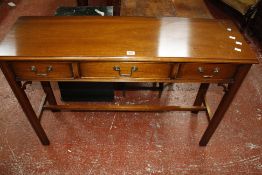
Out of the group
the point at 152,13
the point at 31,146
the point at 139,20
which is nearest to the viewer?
the point at 139,20

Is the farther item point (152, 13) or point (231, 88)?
point (152, 13)

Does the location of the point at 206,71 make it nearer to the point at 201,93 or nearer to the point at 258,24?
the point at 201,93

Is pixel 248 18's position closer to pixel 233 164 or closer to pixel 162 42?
pixel 233 164

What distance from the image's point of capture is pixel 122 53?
1298 mm

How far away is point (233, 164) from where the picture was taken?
6.36ft

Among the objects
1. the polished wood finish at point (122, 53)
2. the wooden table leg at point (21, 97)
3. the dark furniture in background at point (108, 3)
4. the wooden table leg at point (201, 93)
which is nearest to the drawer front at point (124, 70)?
the polished wood finish at point (122, 53)

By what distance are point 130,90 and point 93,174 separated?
1.05 meters

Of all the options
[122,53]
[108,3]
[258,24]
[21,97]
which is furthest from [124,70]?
[258,24]

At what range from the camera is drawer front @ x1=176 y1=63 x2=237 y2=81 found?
136 cm

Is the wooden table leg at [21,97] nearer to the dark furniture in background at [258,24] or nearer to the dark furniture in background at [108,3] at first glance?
the dark furniture in background at [108,3]

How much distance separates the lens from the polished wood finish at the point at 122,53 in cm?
129

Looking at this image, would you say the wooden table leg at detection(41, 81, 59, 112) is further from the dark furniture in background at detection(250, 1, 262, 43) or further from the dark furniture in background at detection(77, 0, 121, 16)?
the dark furniture in background at detection(250, 1, 262, 43)

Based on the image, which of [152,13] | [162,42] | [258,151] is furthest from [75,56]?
[258,151]

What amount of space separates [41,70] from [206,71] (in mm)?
1059
